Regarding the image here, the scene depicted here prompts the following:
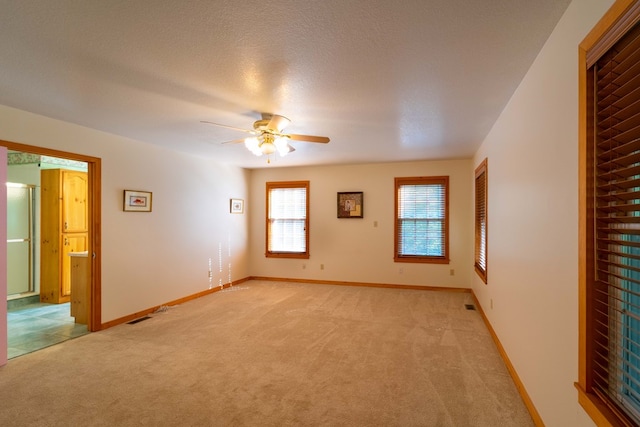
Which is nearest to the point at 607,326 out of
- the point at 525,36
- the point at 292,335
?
Result: the point at 525,36

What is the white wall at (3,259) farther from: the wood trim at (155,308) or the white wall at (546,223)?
the white wall at (546,223)

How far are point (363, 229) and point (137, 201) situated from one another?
3948 millimetres

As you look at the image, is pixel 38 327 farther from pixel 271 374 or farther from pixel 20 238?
pixel 271 374

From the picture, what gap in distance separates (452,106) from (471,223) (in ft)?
10.9

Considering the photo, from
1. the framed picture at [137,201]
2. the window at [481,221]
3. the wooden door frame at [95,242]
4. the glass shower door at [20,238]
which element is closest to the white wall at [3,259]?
the wooden door frame at [95,242]

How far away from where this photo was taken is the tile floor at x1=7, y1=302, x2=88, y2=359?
350 cm

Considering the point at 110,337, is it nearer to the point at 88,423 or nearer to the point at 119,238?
the point at 119,238

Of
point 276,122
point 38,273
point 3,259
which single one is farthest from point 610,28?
point 38,273

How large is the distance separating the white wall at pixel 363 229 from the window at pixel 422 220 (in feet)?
0.38

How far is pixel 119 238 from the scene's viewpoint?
13.7ft

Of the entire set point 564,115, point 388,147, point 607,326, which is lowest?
point 607,326

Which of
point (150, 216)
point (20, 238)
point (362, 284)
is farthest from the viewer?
point (362, 284)

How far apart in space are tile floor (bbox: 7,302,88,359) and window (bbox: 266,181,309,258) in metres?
3.59

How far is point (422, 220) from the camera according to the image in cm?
608
